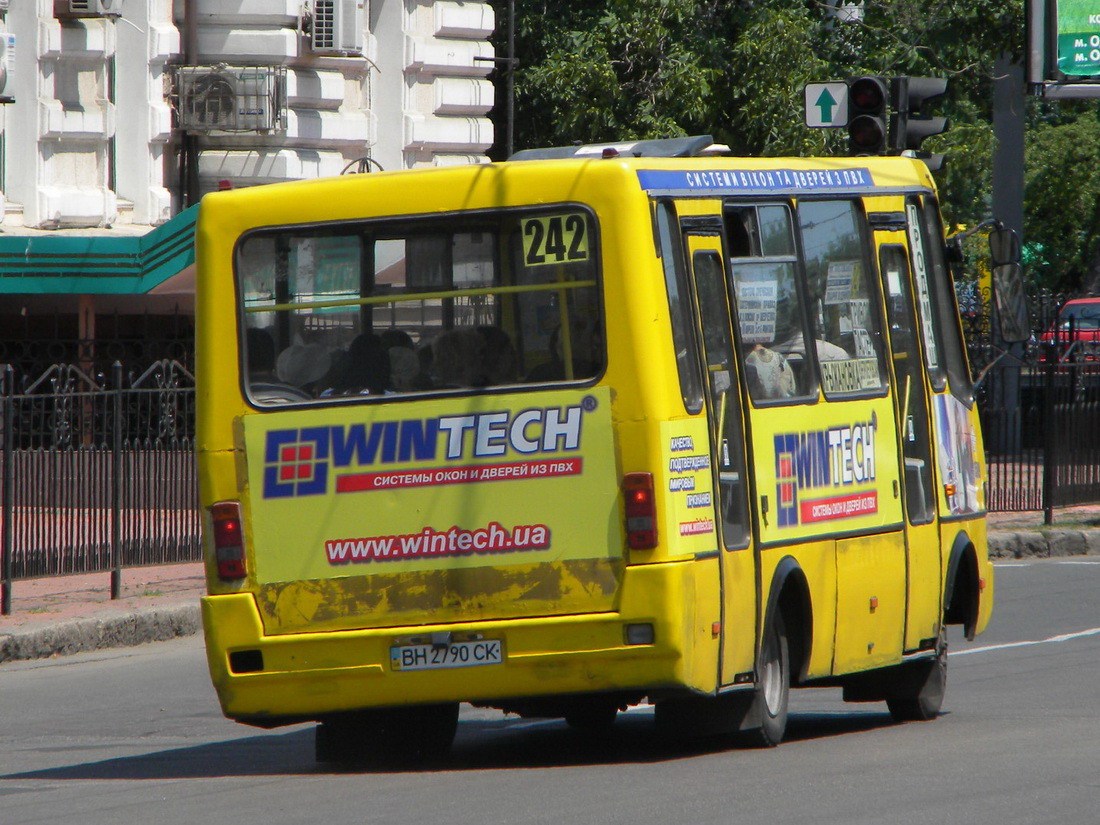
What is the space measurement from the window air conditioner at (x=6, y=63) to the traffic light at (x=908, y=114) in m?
9.18

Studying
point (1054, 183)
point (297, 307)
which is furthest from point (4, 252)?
point (1054, 183)

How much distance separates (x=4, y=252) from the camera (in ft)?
65.4

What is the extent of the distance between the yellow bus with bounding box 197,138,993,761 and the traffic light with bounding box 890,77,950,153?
6269 mm

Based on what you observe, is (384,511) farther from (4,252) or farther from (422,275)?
(4,252)

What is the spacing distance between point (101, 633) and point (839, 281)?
6263 mm

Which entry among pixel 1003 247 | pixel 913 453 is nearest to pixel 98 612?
pixel 913 453

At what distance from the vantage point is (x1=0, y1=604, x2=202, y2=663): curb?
487 inches

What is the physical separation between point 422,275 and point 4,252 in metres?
13.2

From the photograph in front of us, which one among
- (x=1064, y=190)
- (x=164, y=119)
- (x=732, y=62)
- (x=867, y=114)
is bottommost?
(x=867, y=114)

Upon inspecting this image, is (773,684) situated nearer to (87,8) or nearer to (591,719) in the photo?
(591,719)

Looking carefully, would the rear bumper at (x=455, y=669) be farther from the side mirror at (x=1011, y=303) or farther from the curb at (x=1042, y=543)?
the curb at (x=1042, y=543)

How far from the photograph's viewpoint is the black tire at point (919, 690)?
9523 millimetres

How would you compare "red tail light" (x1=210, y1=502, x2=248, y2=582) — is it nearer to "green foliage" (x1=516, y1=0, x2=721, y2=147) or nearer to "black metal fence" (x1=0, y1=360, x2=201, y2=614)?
"black metal fence" (x1=0, y1=360, x2=201, y2=614)

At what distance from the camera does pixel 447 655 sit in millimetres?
7629
